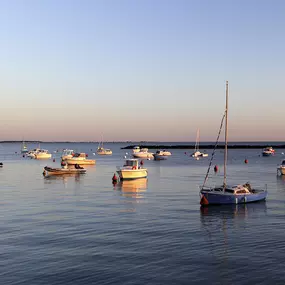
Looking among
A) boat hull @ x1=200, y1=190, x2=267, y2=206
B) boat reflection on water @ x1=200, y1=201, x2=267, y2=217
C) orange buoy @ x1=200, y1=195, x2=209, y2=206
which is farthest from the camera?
boat hull @ x1=200, y1=190, x2=267, y2=206

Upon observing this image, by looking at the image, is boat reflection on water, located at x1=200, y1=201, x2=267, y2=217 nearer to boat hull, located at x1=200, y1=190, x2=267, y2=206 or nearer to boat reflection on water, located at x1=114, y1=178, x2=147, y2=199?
boat hull, located at x1=200, y1=190, x2=267, y2=206

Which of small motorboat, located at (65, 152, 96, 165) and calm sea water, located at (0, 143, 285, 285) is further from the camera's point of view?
small motorboat, located at (65, 152, 96, 165)

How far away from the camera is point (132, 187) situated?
68.6 meters

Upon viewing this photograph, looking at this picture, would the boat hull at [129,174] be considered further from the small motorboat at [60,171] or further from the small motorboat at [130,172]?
the small motorboat at [60,171]

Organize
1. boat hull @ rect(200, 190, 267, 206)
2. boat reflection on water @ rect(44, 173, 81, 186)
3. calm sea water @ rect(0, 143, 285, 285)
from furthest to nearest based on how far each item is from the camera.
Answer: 1. boat reflection on water @ rect(44, 173, 81, 186)
2. boat hull @ rect(200, 190, 267, 206)
3. calm sea water @ rect(0, 143, 285, 285)

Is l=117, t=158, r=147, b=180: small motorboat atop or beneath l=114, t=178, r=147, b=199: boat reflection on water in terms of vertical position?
atop

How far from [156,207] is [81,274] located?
24233mm

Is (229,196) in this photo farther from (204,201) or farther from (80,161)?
(80,161)

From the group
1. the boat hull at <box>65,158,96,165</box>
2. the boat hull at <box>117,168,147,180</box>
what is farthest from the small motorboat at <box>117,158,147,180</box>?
the boat hull at <box>65,158,96,165</box>

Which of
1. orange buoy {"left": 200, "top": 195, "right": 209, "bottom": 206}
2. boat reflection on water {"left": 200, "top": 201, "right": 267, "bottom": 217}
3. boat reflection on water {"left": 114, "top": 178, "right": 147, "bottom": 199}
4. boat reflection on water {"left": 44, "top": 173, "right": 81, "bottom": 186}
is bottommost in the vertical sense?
boat reflection on water {"left": 44, "top": 173, "right": 81, "bottom": 186}

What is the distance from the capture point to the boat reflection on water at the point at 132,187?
59.6 meters

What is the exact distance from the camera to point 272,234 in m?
33.6

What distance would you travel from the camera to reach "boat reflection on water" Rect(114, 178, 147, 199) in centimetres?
5956

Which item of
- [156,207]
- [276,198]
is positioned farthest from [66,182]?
[276,198]
